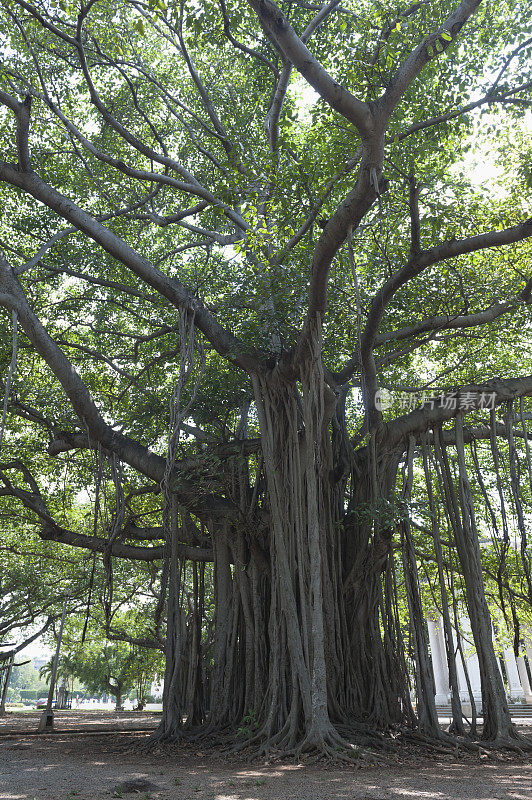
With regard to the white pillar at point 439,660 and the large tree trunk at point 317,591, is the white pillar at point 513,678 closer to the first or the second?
the white pillar at point 439,660

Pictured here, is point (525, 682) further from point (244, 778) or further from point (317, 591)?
point (244, 778)

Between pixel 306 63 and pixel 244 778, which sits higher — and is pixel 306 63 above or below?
above

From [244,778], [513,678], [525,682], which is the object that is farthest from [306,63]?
[513,678]

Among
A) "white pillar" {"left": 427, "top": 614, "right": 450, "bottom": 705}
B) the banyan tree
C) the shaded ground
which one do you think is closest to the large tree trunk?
the banyan tree

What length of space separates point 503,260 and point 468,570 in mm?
3108

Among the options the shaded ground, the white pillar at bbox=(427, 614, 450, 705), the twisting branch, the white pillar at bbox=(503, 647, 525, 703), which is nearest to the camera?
the twisting branch

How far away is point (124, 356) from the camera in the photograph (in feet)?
23.3

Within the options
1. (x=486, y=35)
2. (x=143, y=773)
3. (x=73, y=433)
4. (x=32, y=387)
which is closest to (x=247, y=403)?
(x=73, y=433)

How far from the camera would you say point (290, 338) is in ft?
17.6

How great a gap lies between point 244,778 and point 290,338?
3341mm

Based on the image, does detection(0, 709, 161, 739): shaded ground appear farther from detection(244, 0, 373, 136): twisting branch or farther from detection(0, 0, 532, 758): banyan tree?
detection(244, 0, 373, 136): twisting branch

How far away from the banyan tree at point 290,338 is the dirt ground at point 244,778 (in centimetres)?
42

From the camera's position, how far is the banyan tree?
15.2 feet

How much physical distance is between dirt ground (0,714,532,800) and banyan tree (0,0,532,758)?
42 centimetres
